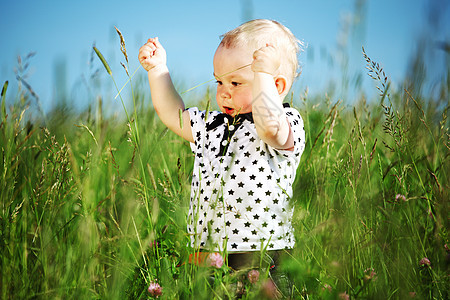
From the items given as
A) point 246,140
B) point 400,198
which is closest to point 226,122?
point 246,140

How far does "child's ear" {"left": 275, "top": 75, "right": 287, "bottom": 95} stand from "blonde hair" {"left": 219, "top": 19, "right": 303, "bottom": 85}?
35 millimetres

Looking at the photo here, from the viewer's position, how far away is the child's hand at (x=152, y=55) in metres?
2.01

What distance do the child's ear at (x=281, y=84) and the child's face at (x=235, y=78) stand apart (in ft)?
0.45

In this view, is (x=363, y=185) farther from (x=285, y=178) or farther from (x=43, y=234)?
(x=43, y=234)

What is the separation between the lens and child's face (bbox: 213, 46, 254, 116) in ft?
5.98

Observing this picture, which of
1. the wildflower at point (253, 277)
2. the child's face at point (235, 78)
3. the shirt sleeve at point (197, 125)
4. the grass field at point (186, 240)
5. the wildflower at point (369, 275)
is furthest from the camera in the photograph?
the shirt sleeve at point (197, 125)

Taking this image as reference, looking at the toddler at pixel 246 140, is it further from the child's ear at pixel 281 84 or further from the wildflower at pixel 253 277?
A: the wildflower at pixel 253 277

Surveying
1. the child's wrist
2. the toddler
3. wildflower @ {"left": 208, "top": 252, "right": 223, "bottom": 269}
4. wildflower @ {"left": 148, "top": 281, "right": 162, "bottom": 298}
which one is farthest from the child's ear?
wildflower @ {"left": 148, "top": 281, "right": 162, "bottom": 298}

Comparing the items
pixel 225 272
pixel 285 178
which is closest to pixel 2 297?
pixel 225 272

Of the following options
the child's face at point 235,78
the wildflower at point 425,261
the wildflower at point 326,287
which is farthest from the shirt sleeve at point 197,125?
the wildflower at point 425,261

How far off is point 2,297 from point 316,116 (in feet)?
8.91

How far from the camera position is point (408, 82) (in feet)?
4.77

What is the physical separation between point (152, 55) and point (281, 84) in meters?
0.60

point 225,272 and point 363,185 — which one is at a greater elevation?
point 363,185
